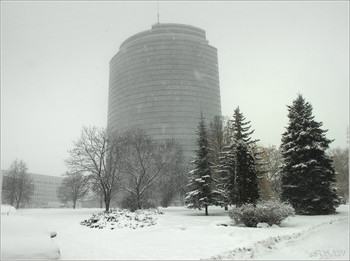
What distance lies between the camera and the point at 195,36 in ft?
543

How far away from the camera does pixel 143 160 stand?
36.0m

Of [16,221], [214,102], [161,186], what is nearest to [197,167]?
[161,186]

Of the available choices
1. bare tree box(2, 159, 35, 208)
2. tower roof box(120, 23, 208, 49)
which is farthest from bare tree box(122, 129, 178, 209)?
tower roof box(120, 23, 208, 49)

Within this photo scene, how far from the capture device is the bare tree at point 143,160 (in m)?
35.8

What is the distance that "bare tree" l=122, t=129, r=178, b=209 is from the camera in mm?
35812

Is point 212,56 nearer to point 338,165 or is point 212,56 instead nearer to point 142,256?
point 338,165

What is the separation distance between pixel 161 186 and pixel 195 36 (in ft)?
462

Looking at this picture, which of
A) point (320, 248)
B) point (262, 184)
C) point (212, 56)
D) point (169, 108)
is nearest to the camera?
point (320, 248)

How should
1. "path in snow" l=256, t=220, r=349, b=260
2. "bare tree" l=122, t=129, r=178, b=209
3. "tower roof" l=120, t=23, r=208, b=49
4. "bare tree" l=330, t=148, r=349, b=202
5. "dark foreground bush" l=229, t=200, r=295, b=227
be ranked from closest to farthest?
1. "path in snow" l=256, t=220, r=349, b=260
2. "dark foreground bush" l=229, t=200, r=295, b=227
3. "bare tree" l=122, t=129, r=178, b=209
4. "bare tree" l=330, t=148, r=349, b=202
5. "tower roof" l=120, t=23, r=208, b=49

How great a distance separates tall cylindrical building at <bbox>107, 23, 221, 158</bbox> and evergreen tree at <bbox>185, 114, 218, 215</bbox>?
346 feet

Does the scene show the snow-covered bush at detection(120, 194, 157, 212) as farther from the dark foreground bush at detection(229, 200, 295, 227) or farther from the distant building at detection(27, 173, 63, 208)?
the distant building at detection(27, 173, 63, 208)

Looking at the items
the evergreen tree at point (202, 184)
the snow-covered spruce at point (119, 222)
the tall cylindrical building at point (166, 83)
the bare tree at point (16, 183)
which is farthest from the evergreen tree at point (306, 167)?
the tall cylindrical building at point (166, 83)

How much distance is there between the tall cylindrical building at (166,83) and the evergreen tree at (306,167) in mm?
108860

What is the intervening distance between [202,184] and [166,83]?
122m
